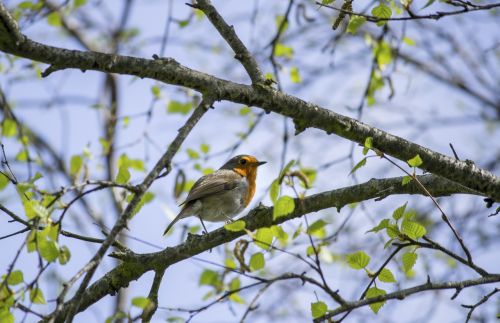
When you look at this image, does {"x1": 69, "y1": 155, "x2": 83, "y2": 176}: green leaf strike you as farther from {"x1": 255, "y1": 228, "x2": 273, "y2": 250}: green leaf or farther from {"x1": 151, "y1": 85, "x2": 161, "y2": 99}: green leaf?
{"x1": 255, "y1": 228, "x2": 273, "y2": 250}: green leaf

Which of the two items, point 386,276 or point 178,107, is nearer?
point 386,276

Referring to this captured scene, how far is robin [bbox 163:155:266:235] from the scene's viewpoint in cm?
597

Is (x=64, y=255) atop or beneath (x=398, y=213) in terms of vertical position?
beneath

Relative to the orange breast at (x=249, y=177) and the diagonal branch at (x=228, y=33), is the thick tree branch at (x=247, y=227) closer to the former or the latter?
the diagonal branch at (x=228, y=33)

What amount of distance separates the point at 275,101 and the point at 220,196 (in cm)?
304

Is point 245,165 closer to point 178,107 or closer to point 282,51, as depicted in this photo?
point 178,107

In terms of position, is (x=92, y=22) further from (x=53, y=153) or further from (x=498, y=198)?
(x=498, y=198)

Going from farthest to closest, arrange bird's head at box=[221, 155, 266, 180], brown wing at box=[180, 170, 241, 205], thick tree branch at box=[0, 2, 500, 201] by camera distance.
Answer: bird's head at box=[221, 155, 266, 180]
brown wing at box=[180, 170, 241, 205]
thick tree branch at box=[0, 2, 500, 201]

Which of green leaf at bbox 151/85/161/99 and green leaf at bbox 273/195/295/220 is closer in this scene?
green leaf at bbox 273/195/295/220

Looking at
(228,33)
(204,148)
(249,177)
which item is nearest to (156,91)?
(204,148)

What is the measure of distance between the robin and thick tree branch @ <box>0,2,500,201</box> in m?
2.53

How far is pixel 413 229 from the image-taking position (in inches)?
107

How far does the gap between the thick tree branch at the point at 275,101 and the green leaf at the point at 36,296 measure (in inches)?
38.2

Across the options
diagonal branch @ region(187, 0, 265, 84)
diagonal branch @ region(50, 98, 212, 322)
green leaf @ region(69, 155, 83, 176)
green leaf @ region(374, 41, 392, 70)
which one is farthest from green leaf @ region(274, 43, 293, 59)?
diagonal branch @ region(50, 98, 212, 322)
